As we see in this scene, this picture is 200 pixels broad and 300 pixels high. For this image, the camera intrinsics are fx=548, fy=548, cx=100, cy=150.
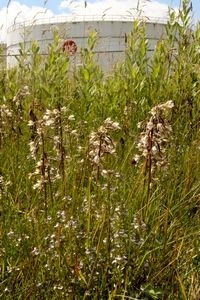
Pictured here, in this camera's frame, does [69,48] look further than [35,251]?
Yes

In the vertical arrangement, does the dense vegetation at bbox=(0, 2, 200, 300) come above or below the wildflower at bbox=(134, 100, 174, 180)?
below

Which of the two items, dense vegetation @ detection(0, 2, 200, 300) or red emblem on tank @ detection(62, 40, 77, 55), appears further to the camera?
red emblem on tank @ detection(62, 40, 77, 55)

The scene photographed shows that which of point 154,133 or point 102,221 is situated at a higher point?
point 154,133

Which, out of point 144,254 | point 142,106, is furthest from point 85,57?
point 144,254

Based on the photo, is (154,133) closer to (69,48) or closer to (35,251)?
(35,251)

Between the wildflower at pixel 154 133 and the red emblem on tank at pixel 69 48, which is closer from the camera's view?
the wildflower at pixel 154 133

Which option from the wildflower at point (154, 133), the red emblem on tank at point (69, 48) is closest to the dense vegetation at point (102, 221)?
the wildflower at point (154, 133)

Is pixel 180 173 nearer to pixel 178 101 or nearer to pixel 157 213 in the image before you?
pixel 157 213

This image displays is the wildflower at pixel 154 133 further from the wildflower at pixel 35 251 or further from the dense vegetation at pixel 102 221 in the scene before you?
the wildflower at pixel 35 251

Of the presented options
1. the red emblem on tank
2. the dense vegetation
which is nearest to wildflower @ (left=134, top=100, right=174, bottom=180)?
the dense vegetation

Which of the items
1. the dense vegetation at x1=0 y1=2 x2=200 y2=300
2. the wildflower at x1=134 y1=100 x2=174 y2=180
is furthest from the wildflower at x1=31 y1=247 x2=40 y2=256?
the wildflower at x1=134 y1=100 x2=174 y2=180

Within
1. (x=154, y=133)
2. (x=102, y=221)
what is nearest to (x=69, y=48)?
(x=154, y=133)

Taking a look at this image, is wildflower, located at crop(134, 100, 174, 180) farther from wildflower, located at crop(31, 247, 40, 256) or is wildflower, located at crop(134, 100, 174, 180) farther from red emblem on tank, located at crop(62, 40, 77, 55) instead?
red emblem on tank, located at crop(62, 40, 77, 55)

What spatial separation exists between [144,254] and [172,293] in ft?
0.64
